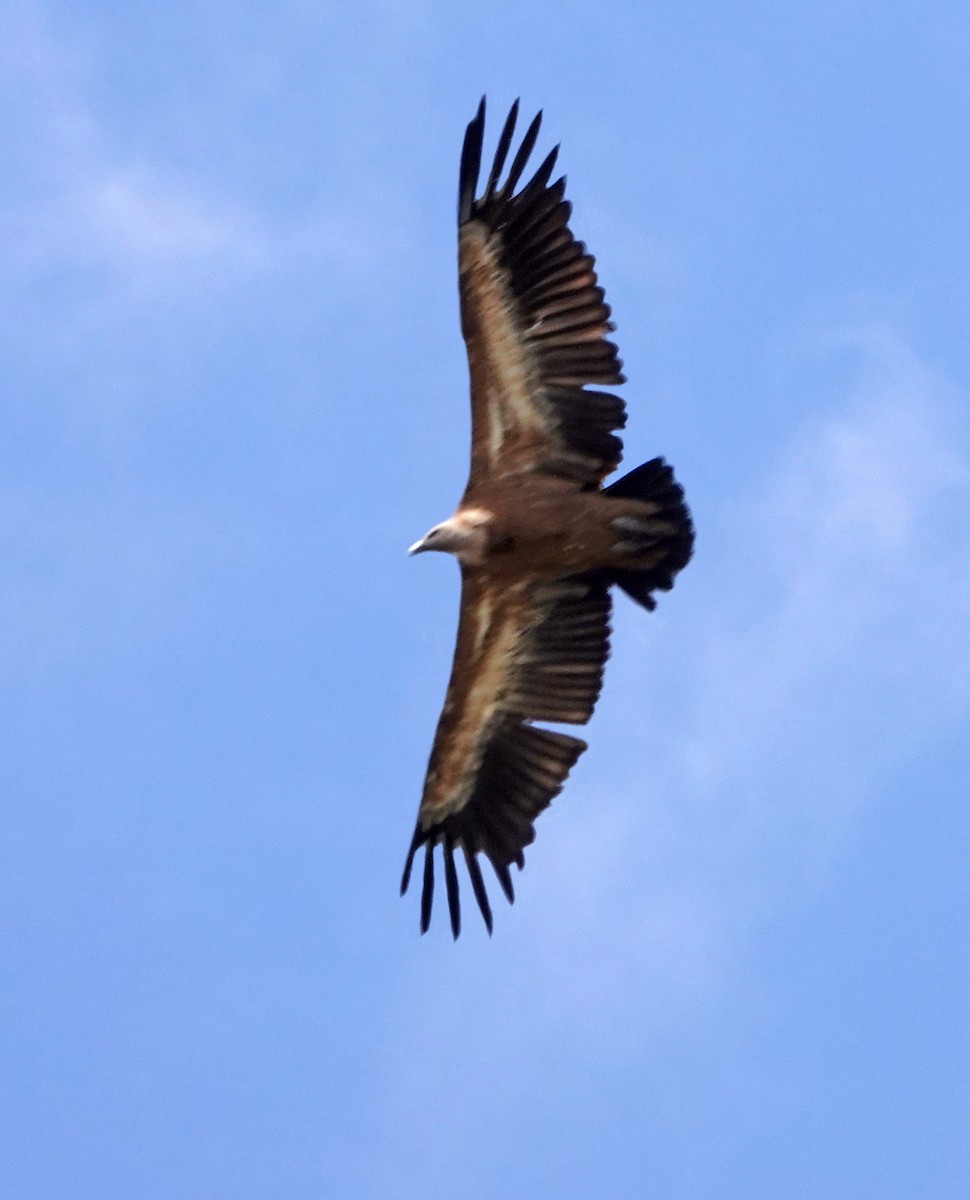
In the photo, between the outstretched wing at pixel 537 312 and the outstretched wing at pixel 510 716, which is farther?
the outstretched wing at pixel 510 716

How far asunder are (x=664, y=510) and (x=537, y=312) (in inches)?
47.4

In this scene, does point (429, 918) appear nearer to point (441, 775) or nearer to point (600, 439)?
point (441, 775)

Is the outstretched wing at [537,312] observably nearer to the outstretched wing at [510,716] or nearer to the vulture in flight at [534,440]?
the vulture in flight at [534,440]

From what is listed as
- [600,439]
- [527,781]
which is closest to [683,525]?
[600,439]

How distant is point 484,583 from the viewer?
1511 centimetres

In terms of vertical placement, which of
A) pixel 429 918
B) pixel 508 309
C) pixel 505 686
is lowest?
pixel 429 918

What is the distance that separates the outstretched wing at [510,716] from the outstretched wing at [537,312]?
808 mm

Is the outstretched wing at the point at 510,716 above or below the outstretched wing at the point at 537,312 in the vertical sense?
below

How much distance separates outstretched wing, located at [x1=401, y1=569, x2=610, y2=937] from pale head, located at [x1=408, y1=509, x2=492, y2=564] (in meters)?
0.36

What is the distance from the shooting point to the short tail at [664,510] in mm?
14828

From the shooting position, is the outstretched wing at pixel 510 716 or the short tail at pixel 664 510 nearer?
the short tail at pixel 664 510

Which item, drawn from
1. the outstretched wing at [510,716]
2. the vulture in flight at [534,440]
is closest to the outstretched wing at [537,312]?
the vulture in flight at [534,440]

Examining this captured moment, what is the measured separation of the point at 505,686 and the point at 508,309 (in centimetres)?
202

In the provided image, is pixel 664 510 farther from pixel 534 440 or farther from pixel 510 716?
pixel 510 716
